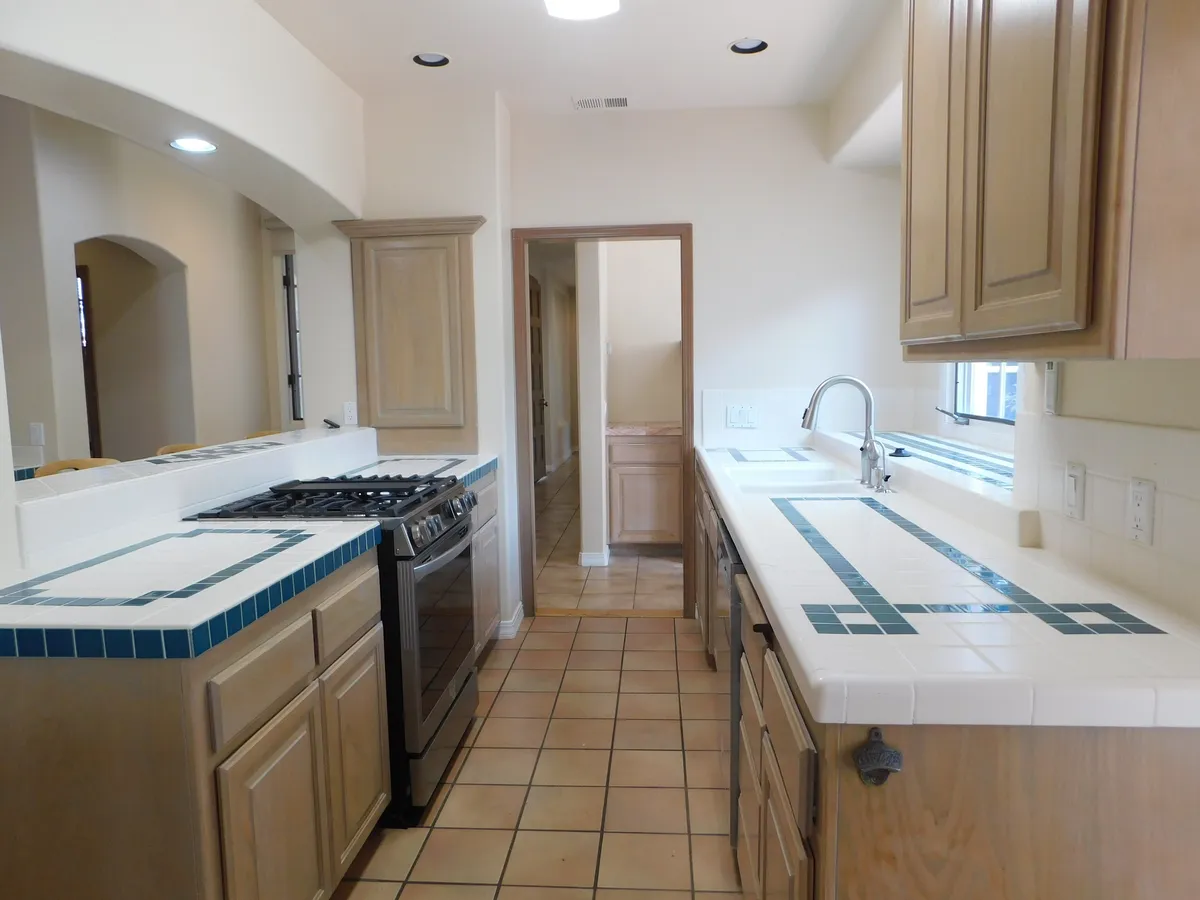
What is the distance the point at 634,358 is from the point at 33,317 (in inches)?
147

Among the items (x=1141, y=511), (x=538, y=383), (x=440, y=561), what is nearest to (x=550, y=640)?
(x=440, y=561)

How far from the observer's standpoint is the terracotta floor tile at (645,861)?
197cm

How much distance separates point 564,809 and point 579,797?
0.08 meters

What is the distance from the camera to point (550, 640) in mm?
3678

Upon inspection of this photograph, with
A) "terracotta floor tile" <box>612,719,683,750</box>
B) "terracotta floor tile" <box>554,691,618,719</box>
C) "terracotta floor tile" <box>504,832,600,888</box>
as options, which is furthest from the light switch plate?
"terracotta floor tile" <box>554,691,618,719</box>

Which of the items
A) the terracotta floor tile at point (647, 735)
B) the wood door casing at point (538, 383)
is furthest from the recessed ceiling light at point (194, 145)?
the wood door casing at point (538, 383)

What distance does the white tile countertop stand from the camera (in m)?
0.98

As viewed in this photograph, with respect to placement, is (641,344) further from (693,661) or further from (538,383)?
(693,661)

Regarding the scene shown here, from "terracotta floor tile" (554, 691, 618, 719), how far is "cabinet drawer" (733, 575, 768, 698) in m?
1.24

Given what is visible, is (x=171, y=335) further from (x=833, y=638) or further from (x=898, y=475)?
(x=833, y=638)

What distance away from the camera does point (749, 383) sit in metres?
3.82

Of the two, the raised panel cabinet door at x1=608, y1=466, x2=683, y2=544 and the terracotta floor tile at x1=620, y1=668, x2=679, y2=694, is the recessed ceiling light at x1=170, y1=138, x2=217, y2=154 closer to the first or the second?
the terracotta floor tile at x1=620, y1=668, x2=679, y2=694

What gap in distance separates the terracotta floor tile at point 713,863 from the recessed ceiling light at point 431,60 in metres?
2.93

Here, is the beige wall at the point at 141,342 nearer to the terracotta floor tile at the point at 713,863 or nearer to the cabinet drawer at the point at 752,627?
the terracotta floor tile at the point at 713,863
